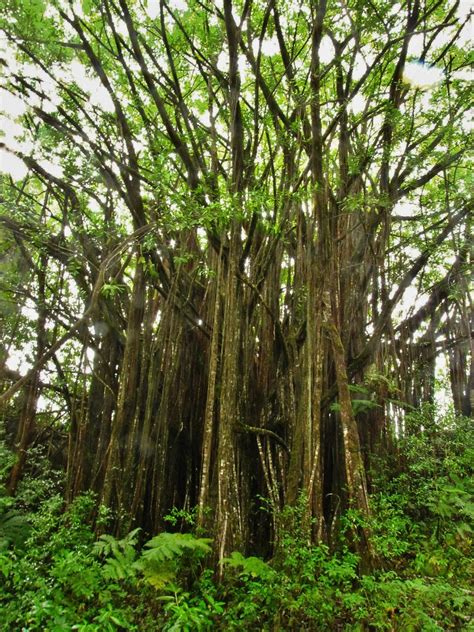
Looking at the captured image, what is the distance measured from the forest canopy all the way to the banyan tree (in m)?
0.02

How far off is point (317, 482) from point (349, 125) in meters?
3.44

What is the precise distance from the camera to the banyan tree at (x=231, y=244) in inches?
125

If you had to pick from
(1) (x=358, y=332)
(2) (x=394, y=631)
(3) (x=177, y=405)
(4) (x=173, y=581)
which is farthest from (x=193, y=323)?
(2) (x=394, y=631)

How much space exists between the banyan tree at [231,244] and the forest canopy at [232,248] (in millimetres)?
25

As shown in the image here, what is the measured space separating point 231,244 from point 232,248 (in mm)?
35

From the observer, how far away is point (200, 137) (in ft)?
13.2

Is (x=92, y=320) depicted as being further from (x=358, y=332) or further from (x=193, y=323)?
(x=358, y=332)

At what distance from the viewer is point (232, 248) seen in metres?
3.42

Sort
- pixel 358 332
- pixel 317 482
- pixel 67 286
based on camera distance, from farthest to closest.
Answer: pixel 67 286 < pixel 358 332 < pixel 317 482

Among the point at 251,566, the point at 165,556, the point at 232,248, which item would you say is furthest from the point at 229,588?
the point at 232,248

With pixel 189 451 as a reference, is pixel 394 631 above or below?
below

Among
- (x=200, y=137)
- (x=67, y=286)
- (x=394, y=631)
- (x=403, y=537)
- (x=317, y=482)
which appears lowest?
(x=394, y=631)

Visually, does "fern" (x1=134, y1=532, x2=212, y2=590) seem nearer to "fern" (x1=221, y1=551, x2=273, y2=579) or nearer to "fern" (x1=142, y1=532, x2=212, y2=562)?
"fern" (x1=142, y1=532, x2=212, y2=562)

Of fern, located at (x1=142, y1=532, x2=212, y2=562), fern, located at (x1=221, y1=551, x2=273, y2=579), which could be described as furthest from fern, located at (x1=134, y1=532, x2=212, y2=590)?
fern, located at (x1=221, y1=551, x2=273, y2=579)
